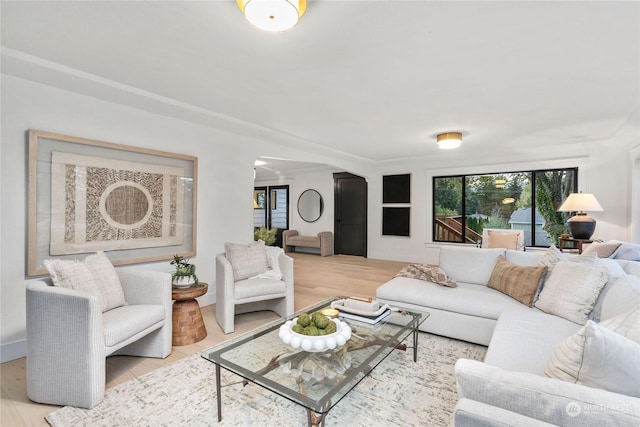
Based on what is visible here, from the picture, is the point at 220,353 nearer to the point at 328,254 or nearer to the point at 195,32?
the point at 195,32

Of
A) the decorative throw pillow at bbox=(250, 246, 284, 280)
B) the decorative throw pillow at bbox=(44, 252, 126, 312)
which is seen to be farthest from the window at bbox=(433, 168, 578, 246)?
the decorative throw pillow at bbox=(44, 252, 126, 312)

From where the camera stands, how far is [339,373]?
1.53 meters

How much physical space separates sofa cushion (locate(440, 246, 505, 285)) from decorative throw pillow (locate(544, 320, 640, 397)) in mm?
2273

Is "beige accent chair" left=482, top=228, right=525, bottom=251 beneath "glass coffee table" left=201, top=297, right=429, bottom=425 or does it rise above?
above

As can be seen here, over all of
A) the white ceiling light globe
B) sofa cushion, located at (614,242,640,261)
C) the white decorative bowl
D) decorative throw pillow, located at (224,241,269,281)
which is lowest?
the white decorative bowl

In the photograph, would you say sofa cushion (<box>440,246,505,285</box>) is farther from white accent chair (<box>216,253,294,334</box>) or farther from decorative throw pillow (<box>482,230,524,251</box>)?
decorative throw pillow (<box>482,230,524,251</box>)

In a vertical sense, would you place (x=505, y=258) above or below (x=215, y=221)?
below

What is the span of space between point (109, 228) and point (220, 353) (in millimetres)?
1998

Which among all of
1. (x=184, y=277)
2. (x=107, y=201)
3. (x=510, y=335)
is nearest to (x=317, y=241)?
(x=184, y=277)

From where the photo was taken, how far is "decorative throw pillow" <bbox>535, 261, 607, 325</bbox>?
2.07 meters

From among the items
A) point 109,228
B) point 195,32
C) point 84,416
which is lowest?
point 84,416

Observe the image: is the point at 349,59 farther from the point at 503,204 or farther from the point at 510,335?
the point at 503,204

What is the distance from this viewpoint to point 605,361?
0.90 meters

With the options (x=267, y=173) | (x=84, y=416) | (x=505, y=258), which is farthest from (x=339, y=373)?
(x=267, y=173)
